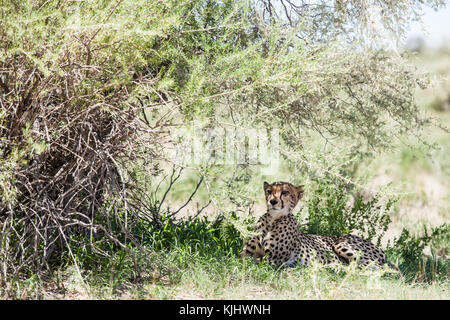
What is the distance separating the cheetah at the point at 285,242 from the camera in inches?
219

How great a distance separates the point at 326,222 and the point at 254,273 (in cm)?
206

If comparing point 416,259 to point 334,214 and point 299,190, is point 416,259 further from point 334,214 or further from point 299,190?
point 299,190

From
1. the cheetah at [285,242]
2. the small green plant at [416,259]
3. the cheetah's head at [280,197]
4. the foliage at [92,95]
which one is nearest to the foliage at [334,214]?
the small green plant at [416,259]

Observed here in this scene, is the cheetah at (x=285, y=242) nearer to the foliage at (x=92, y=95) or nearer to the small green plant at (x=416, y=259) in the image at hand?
the small green plant at (x=416, y=259)

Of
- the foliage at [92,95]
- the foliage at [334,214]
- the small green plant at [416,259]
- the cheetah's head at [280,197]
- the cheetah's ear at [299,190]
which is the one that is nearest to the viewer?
the foliage at [92,95]

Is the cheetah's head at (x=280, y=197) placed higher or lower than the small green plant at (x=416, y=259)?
higher

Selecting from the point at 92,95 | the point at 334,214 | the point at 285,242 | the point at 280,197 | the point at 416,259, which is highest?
the point at 92,95

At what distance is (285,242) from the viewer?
18.3 ft

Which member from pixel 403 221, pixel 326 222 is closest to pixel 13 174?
pixel 326 222

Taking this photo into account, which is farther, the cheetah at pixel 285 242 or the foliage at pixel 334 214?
the foliage at pixel 334 214

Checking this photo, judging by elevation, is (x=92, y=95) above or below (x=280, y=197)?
above

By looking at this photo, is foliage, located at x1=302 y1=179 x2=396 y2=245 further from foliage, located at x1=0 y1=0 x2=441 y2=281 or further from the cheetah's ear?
foliage, located at x1=0 y1=0 x2=441 y2=281

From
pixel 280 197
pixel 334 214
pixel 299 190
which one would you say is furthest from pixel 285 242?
pixel 334 214
